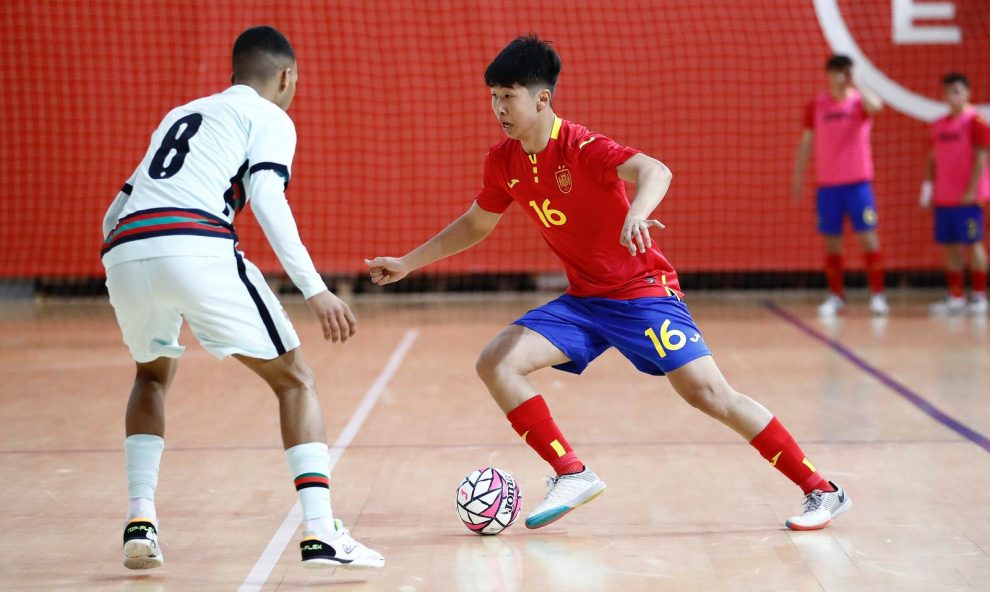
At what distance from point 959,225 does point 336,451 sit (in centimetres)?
679

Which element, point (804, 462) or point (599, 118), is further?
point (599, 118)

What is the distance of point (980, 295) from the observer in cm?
994

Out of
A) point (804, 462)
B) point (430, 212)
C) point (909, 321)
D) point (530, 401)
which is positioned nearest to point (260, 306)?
point (530, 401)

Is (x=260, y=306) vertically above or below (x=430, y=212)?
above

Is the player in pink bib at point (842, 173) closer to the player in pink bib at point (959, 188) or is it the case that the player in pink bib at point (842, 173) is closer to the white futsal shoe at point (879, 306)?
the white futsal shoe at point (879, 306)

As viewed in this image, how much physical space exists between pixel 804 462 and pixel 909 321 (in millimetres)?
5777

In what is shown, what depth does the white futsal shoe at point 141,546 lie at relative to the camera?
3.37 m

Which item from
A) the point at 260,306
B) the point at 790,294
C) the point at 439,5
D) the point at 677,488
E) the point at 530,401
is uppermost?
the point at 439,5

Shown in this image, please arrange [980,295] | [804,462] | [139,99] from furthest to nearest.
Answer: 1. [139,99]
2. [980,295]
3. [804,462]

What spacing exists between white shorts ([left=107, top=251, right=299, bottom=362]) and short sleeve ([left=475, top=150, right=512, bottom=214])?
105 centimetres

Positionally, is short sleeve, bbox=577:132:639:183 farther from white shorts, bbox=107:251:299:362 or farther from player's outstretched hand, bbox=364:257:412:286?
white shorts, bbox=107:251:299:362

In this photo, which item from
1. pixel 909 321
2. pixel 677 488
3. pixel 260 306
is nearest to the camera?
pixel 260 306

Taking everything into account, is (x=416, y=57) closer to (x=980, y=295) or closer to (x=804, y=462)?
(x=980, y=295)

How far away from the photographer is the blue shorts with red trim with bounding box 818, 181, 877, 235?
9.59 metres
